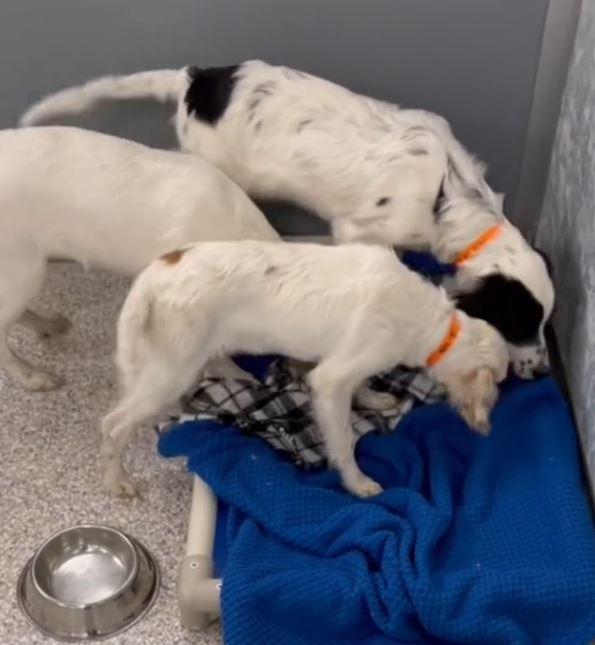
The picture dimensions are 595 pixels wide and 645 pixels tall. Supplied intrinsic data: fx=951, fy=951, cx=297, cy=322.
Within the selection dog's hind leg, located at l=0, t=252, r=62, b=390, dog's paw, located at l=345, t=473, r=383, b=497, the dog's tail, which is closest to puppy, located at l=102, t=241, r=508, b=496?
dog's paw, located at l=345, t=473, r=383, b=497

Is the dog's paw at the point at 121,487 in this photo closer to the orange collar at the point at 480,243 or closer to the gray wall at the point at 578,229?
the orange collar at the point at 480,243

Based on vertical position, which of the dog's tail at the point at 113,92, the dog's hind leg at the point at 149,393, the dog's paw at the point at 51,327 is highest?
the dog's tail at the point at 113,92

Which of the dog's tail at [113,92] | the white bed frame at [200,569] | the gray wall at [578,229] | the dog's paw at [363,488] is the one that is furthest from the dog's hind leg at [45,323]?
the gray wall at [578,229]

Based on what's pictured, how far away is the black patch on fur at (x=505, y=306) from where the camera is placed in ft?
6.45

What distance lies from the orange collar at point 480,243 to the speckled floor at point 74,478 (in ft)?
2.67

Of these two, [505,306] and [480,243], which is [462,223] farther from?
[505,306]

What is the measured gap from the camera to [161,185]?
2.06 meters

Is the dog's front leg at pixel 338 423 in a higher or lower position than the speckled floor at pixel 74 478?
higher

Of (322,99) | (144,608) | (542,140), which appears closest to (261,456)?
(144,608)

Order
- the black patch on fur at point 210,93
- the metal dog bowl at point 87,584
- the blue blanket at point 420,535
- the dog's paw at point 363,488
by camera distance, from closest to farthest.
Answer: the blue blanket at point 420,535 < the metal dog bowl at point 87,584 < the dog's paw at point 363,488 < the black patch on fur at point 210,93

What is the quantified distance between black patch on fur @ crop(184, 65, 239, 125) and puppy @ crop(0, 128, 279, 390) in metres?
0.24

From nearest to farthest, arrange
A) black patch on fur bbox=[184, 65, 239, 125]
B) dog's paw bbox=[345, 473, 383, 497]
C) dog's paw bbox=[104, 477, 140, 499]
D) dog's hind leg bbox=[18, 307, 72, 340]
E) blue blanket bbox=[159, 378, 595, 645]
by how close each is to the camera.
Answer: blue blanket bbox=[159, 378, 595, 645]
dog's paw bbox=[345, 473, 383, 497]
dog's paw bbox=[104, 477, 140, 499]
black patch on fur bbox=[184, 65, 239, 125]
dog's hind leg bbox=[18, 307, 72, 340]

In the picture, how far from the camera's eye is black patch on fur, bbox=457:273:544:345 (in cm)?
197

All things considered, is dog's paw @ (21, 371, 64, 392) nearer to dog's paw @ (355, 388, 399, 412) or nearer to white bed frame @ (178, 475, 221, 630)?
white bed frame @ (178, 475, 221, 630)
